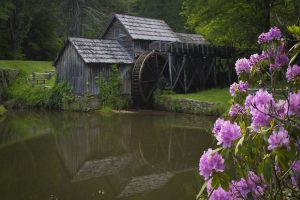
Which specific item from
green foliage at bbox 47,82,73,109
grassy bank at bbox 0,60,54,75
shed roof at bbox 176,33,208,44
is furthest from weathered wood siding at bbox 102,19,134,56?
grassy bank at bbox 0,60,54,75

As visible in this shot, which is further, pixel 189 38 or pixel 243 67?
pixel 189 38

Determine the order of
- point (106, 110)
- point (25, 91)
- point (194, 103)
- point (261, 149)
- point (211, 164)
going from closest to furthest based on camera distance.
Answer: point (211, 164), point (261, 149), point (194, 103), point (106, 110), point (25, 91)

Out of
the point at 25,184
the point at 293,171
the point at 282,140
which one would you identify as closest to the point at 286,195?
the point at 293,171

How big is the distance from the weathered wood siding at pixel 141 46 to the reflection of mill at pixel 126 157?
977 centimetres

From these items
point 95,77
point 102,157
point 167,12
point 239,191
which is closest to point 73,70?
point 95,77

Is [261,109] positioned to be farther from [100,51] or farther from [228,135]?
[100,51]

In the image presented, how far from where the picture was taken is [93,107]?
74.2ft

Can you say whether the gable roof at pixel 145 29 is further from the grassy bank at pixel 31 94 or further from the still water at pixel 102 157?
the still water at pixel 102 157

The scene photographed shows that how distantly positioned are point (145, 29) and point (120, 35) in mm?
1669

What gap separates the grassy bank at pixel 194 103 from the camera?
1908 cm

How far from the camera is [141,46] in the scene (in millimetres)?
25078

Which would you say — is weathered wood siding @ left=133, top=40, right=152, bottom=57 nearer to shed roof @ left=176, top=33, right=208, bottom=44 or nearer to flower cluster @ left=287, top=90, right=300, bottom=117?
shed roof @ left=176, top=33, right=208, bottom=44

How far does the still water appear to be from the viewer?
7.95 metres

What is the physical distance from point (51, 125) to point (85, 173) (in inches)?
316
